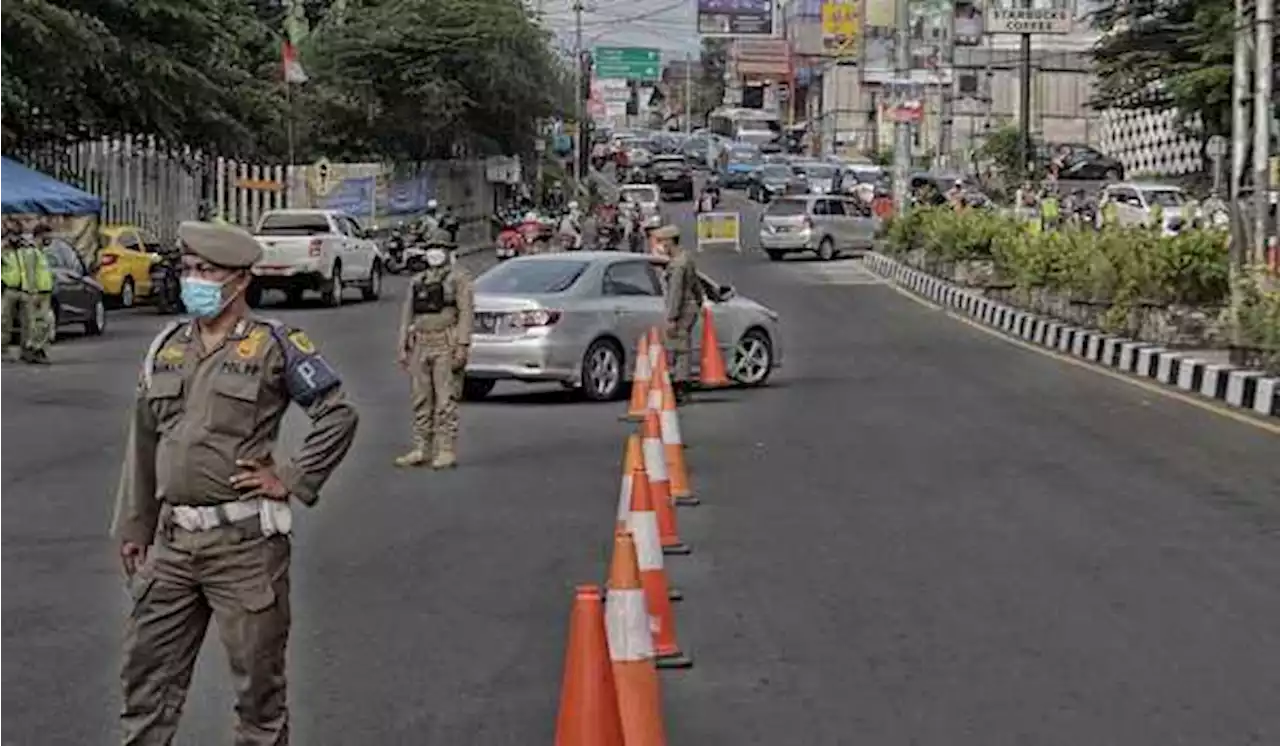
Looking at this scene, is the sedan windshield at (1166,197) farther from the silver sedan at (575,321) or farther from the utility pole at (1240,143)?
the silver sedan at (575,321)

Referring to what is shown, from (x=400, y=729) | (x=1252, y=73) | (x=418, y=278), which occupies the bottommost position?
(x=400, y=729)

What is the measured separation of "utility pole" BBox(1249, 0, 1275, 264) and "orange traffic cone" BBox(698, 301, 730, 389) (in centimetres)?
622

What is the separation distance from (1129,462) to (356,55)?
4412cm

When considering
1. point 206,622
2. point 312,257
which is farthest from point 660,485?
point 312,257

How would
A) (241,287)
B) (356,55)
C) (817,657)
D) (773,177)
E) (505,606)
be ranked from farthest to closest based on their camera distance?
1. (773,177)
2. (356,55)
3. (505,606)
4. (817,657)
5. (241,287)

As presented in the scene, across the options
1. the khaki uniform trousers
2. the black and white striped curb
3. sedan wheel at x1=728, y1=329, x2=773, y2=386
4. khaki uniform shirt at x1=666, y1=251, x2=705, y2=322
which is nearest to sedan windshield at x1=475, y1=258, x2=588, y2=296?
khaki uniform shirt at x1=666, y1=251, x2=705, y2=322

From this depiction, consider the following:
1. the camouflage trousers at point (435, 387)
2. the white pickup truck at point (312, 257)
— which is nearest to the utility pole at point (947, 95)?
the white pickup truck at point (312, 257)

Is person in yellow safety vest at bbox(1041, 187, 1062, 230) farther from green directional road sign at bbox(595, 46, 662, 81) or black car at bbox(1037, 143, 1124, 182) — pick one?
green directional road sign at bbox(595, 46, 662, 81)

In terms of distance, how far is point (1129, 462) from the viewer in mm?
14781

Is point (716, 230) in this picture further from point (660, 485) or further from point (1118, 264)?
point (660, 485)

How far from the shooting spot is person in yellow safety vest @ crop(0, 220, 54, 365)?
961 inches

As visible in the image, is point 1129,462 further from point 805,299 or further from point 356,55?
point 356,55

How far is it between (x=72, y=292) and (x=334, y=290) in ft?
27.8

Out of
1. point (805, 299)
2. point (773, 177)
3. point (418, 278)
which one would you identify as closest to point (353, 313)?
point (805, 299)
